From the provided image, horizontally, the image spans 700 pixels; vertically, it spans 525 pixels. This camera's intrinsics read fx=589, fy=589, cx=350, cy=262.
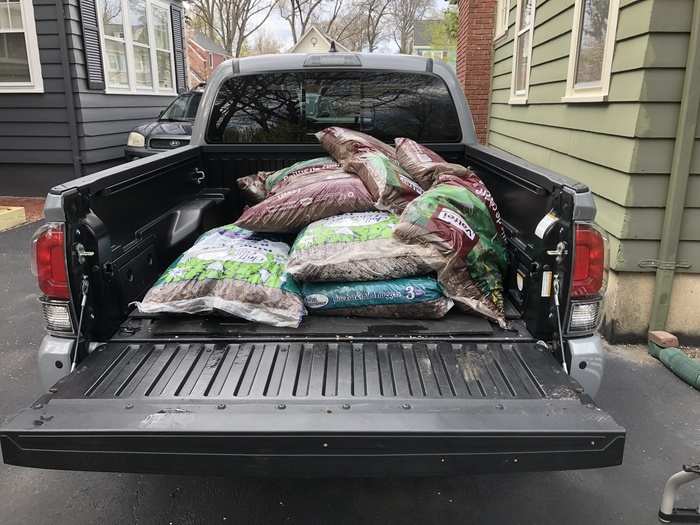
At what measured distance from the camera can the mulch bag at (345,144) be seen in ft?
10.9

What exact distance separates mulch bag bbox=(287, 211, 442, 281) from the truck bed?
0.42 metres

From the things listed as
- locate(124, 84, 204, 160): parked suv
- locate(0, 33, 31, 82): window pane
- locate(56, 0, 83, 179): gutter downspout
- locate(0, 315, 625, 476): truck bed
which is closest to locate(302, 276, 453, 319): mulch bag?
locate(0, 315, 625, 476): truck bed

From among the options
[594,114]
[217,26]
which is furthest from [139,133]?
[217,26]

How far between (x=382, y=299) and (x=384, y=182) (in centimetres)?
71

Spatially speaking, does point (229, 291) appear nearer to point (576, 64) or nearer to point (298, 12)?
point (576, 64)

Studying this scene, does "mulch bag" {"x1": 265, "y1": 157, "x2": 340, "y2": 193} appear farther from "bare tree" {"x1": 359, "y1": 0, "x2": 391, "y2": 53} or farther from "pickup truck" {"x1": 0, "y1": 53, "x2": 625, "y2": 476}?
"bare tree" {"x1": 359, "y1": 0, "x2": 391, "y2": 53}

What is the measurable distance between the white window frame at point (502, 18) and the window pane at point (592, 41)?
3733 mm

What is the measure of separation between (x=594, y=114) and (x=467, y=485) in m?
3.28

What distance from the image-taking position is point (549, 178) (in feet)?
7.64

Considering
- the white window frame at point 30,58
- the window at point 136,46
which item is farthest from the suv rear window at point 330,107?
the window at point 136,46

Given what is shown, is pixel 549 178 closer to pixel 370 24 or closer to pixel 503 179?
pixel 503 179

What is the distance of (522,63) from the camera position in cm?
774

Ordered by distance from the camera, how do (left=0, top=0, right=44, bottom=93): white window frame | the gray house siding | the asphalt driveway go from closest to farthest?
the asphalt driveway < (left=0, top=0, right=44, bottom=93): white window frame < the gray house siding

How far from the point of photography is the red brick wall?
1004 centimetres
